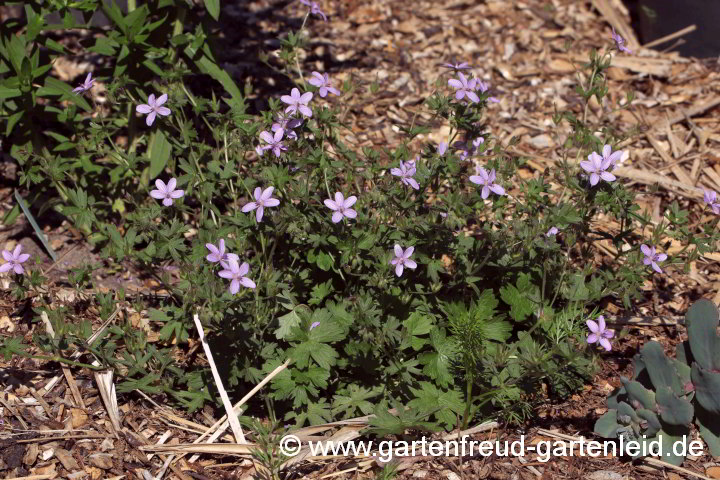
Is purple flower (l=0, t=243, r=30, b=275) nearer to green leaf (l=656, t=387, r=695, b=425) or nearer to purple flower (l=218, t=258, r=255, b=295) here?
purple flower (l=218, t=258, r=255, b=295)

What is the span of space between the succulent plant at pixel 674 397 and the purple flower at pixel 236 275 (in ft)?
4.60

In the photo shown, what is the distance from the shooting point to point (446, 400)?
3127 millimetres

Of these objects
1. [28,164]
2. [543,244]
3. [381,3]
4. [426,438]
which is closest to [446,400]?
[426,438]

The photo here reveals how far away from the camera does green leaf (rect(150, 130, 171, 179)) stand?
3.72m

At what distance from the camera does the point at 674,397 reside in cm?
288

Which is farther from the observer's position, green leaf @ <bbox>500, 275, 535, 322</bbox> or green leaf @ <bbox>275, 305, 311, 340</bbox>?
green leaf @ <bbox>500, 275, 535, 322</bbox>

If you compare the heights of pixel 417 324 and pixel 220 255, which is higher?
pixel 220 255

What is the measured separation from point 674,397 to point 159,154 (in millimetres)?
2466

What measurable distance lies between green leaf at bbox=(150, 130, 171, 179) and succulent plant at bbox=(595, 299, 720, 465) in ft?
7.32

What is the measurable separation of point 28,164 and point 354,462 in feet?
6.38

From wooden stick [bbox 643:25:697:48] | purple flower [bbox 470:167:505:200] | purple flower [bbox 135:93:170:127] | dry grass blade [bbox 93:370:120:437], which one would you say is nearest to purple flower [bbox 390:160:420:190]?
purple flower [bbox 470:167:505:200]

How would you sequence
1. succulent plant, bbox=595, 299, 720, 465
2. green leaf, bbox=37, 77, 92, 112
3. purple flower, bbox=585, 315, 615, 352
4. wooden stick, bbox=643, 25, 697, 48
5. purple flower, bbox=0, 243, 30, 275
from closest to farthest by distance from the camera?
purple flower, bbox=585, 315, 615, 352 < succulent plant, bbox=595, 299, 720, 465 < purple flower, bbox=0, 243, 30, 275 < green leaf, bbox=37, 77, 92, 112 < wooden stick, bbox=643, 25, 697, 48

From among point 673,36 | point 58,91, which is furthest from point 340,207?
point 673,36

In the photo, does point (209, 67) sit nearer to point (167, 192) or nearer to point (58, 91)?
point (58, 91)
